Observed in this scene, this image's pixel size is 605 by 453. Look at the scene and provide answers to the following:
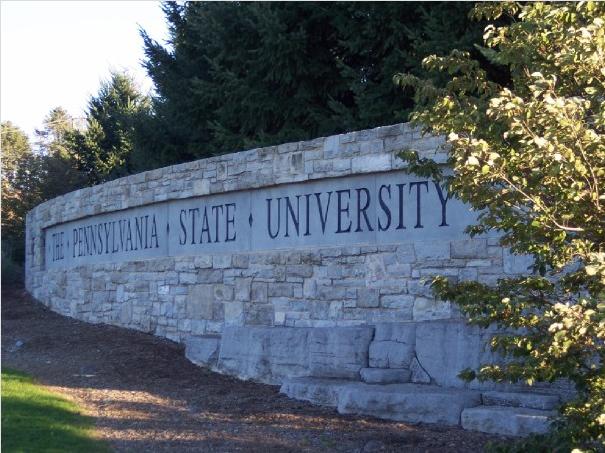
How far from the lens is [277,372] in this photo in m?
8.77

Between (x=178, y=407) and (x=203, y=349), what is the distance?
193 centimetres

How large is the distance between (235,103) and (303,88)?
1596 mm

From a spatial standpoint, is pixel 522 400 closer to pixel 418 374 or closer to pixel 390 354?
pixel 418 374

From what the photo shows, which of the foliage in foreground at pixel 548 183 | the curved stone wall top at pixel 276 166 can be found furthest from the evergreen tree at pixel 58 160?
the foliage in foreground at pixel 548 183

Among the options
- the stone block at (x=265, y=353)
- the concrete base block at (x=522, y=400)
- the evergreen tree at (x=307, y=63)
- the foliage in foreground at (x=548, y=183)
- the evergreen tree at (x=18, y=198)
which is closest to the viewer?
the foliage in foreground at (x=548, y=183)

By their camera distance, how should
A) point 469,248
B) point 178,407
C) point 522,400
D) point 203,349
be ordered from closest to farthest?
1. point 522,400
2. point 469,248
3. point 178,407
4. point 203,349

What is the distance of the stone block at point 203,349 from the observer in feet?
32.1

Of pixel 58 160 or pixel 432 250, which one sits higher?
pixel 58 160

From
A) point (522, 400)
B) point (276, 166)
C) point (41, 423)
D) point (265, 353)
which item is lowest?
point (41, 423)

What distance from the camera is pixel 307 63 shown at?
13180 mm

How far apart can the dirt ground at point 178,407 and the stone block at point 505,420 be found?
10cm

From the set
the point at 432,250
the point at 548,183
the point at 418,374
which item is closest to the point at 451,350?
the point at 418,374

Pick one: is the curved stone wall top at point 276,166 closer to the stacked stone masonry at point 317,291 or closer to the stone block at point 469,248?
the stacked stone masonry at point 317,291

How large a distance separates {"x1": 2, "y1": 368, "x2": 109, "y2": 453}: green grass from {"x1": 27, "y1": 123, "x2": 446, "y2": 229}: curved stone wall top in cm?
325
